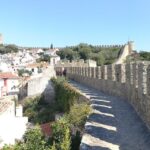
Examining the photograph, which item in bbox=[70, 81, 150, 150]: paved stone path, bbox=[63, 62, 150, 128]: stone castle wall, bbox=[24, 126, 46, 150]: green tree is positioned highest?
bbox=[63, 62, 150, 128]: stone castle wall

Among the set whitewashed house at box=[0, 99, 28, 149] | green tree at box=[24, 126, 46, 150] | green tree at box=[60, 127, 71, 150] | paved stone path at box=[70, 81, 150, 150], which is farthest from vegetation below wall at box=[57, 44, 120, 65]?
green tree at box=[60, 127, 71, 150]

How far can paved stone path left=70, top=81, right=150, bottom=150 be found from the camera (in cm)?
1052

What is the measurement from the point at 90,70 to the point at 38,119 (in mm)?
4749

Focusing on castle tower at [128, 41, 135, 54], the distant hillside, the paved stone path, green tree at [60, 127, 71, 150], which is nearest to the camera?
the paved stone path

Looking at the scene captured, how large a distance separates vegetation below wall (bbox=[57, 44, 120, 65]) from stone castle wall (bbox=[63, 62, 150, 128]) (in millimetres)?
39372

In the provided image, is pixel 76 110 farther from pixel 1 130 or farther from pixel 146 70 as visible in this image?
pixel 1 130

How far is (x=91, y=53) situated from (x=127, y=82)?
6465cm

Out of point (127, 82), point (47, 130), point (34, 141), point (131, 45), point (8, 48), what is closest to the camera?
point (34, 141)

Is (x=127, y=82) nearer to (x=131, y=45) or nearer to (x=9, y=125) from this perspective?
(x=9, y=125)

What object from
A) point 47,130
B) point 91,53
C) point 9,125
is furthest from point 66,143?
point 91,53

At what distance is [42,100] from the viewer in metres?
34.8

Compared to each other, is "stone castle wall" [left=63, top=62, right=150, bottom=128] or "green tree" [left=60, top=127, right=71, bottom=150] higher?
"stone castle wall" [left=63, top=62, right=150, bottom=128]

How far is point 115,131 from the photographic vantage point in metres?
12.1

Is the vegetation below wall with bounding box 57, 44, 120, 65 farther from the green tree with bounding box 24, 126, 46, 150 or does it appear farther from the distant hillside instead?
the green tree with bounding box 24, 126, 46, 150
